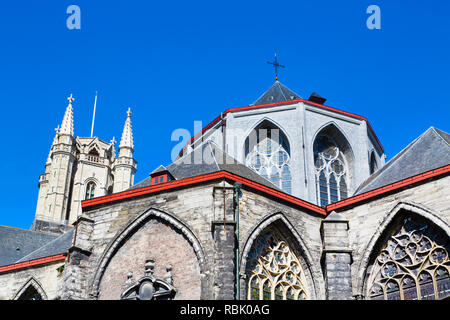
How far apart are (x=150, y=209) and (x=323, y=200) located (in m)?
6.13

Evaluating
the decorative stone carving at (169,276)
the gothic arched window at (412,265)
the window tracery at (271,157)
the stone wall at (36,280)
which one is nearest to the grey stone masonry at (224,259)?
the decorative stone carving at (169,276)

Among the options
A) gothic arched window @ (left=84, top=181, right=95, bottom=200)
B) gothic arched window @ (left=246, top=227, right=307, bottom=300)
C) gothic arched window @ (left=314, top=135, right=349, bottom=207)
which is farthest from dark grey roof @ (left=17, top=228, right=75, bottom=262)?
gothic arched window @ (left=84, top=181, right=95, bottom=200)

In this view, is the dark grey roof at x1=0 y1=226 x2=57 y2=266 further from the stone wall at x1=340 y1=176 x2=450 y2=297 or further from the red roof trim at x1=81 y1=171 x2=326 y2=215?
the stone wall at x1=340 y1=176 x2=450 y2=297

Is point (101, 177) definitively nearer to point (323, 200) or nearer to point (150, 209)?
point (323, 200)

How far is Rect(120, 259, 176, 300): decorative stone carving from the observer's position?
473 inches

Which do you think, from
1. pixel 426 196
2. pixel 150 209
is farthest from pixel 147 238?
pixel 426 196

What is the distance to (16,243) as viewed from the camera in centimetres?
1870

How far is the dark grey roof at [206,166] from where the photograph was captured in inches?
554

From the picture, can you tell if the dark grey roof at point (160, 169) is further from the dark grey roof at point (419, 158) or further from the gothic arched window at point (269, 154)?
the dark grey roof at point (419, 158)

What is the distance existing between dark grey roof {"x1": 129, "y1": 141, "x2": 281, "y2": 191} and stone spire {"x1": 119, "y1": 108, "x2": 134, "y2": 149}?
30255 mm

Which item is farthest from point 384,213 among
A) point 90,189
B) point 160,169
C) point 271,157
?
point 90,189

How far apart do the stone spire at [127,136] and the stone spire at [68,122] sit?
12.4ft

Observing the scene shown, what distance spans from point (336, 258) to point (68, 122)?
33782mm
